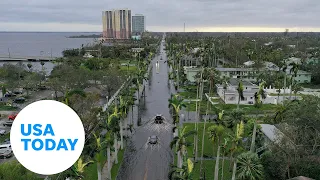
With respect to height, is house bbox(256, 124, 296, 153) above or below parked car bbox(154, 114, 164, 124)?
above

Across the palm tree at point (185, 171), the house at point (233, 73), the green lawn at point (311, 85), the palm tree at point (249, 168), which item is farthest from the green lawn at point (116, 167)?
the green lawn at point (311, 85)

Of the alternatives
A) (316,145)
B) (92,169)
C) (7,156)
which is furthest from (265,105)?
(7,156)

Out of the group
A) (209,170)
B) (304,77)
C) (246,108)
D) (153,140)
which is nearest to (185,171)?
(209,170)

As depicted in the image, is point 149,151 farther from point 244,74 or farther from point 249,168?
point 244,74

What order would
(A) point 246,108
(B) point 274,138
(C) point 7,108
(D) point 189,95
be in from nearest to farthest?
(B) point 274,138 → (A) point 246,108 → (C) point 7,108 → (D) point 189,95

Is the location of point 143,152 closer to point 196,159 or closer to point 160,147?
point 160,147

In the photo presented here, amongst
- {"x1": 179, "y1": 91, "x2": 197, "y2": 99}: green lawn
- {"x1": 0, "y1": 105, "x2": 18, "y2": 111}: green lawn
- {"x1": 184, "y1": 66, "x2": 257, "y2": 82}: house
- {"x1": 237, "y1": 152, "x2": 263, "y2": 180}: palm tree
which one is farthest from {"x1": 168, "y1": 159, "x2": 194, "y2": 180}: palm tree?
{"x1": 184, "y1": 66, "x2": 257, "y2": 82}: house

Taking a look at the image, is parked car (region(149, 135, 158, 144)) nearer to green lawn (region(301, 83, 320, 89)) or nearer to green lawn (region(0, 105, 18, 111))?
green lawn (region(0, 105, 18, 111))

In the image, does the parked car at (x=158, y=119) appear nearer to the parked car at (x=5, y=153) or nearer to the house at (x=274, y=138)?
the house at (x=274, y=138)

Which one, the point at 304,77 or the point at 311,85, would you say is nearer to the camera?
the point at 311,85

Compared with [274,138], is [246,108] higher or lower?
lower
